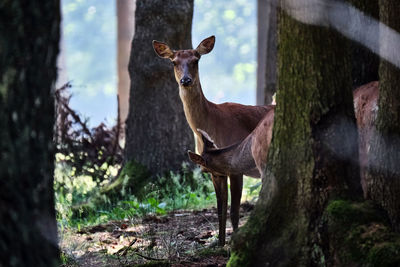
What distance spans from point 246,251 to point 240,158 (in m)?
1.95

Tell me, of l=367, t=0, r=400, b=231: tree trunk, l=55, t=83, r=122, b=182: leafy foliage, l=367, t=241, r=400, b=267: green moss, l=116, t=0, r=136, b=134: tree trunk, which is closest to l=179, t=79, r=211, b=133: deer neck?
l=55, t=83, r=122, b=182: leafy foliage

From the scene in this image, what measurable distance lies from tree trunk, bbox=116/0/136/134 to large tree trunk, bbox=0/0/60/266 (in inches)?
663

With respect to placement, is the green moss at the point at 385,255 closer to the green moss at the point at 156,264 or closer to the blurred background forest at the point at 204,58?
the green moss at the point at 156,264

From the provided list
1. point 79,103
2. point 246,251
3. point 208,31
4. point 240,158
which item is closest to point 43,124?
point 246,251

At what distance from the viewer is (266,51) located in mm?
12445

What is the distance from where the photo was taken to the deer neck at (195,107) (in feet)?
26.7

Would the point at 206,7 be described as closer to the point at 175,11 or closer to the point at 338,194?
the point at 175,11

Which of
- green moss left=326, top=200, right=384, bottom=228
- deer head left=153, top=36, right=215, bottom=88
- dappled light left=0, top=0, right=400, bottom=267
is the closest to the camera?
dappled light left=0, top=0, right=400, bottom=267

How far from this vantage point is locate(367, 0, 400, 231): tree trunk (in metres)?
4.71

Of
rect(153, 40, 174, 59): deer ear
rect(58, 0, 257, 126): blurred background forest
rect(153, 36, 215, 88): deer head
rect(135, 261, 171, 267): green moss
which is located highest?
rect(58, 0, 257, 126): blurred background forest

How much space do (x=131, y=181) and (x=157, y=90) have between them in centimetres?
139

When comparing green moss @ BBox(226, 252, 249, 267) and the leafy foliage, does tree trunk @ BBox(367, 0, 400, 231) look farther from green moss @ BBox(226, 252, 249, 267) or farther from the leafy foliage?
the leafy foliage

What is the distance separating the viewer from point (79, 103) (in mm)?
50219

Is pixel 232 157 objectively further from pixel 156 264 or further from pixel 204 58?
pixel 204 58
